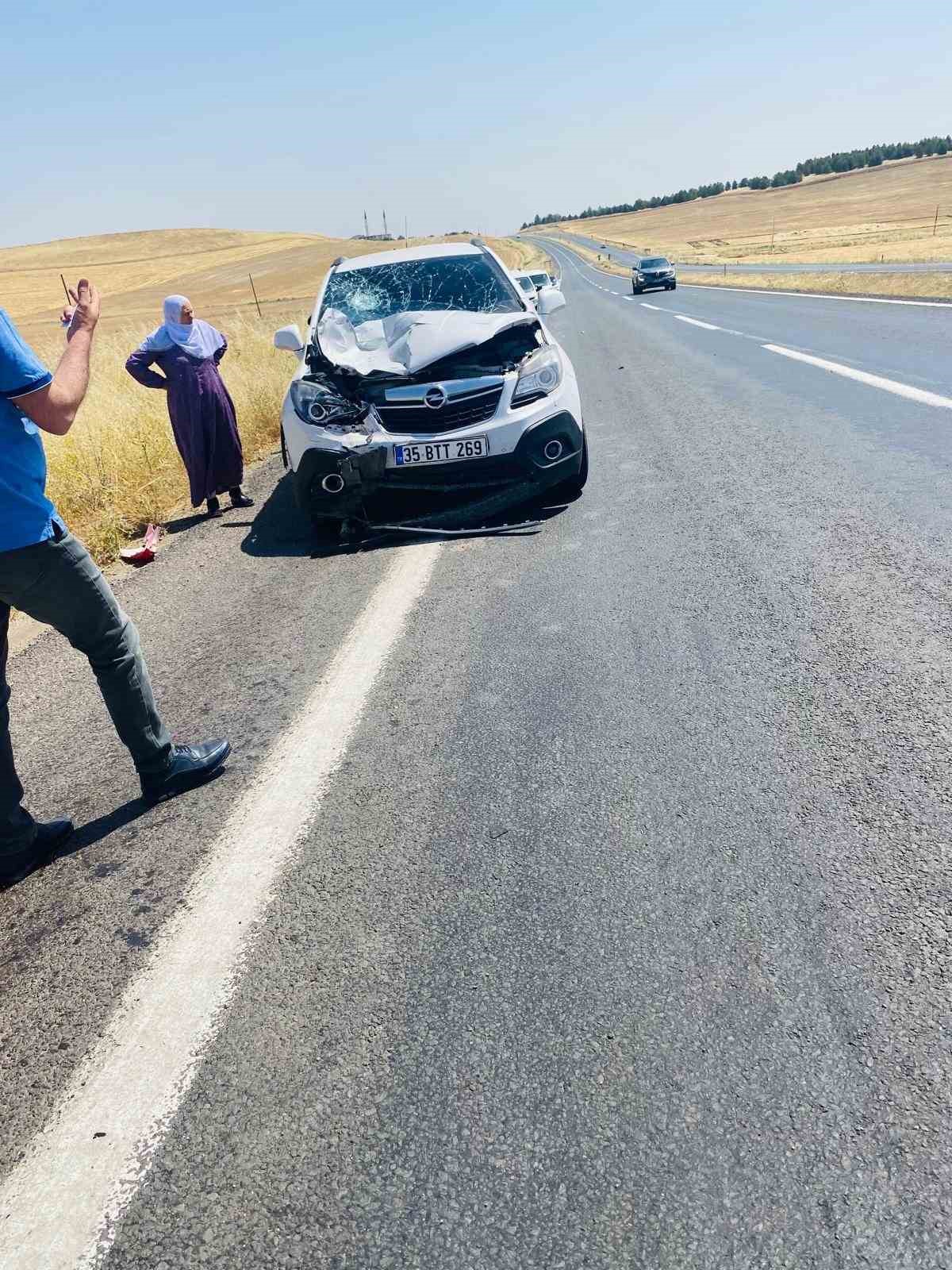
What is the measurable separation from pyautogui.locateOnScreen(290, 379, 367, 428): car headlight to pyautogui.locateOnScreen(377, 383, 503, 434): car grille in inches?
6.5

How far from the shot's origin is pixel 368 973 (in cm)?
191

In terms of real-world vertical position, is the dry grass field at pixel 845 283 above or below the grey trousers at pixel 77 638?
below

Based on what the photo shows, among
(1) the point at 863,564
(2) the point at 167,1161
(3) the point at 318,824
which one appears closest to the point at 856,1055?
(2) the point at 167,1161

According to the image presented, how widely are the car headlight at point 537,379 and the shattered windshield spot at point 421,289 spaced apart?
86 cm

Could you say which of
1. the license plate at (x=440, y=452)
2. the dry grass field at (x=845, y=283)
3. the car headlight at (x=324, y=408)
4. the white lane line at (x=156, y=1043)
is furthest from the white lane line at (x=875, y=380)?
the dry grass field at (x=845, y=283)

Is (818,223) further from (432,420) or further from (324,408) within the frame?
(324,408)

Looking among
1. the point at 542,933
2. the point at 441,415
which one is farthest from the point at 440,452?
the point at 542,933

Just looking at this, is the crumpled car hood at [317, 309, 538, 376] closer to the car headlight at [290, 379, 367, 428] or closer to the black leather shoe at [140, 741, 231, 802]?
the car headlight at [290, 379, 367, 428]

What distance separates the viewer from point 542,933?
196cm

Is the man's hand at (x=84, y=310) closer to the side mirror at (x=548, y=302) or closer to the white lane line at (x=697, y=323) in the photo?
the side mirror at (x=548, y=302)

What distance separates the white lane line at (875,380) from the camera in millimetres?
7230

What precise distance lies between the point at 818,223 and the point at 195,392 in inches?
3584

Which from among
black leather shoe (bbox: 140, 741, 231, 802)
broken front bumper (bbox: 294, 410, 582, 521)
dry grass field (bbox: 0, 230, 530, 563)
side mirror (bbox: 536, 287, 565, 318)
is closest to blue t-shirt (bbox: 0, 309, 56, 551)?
black leather shoe (bbox: 140, 741, 231, 802)

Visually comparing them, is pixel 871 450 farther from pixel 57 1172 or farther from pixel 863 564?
pixel 57 1172
